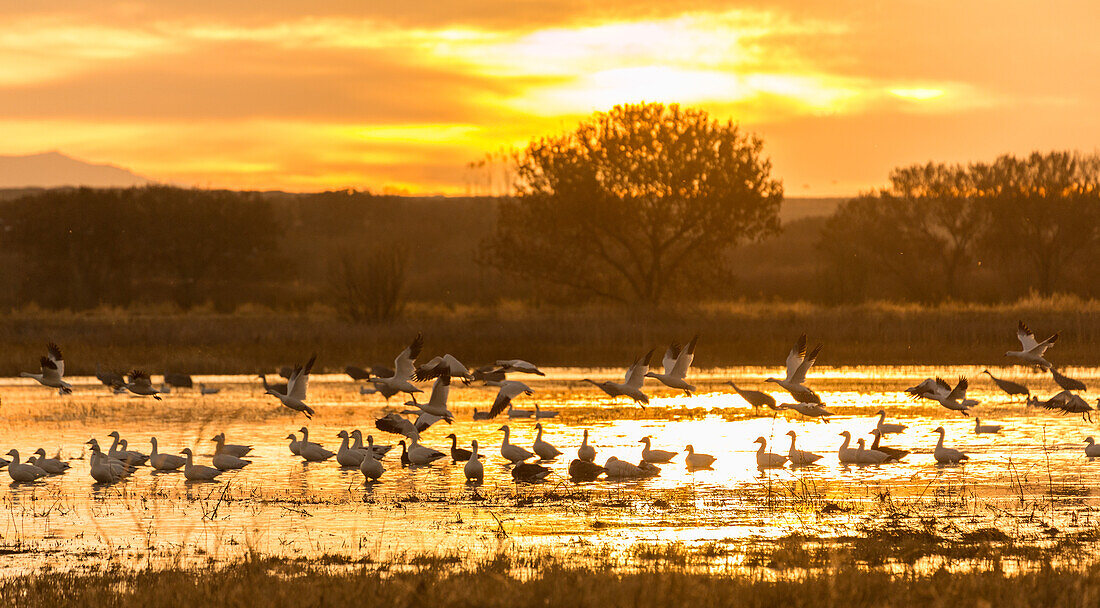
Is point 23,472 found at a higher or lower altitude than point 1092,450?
lower

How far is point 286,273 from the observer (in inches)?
3401

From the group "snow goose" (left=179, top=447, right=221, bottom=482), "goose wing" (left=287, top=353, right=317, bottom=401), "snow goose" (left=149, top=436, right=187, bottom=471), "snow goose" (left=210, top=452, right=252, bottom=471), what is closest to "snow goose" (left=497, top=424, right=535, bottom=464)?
"goose wing" (left=287, top=353, right=317, bottom=401)

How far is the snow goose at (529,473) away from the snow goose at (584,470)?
43 centimetres

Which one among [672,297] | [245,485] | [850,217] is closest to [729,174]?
[672,297]

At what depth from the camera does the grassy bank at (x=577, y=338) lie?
42188 mm

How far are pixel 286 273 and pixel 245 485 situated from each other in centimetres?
6903

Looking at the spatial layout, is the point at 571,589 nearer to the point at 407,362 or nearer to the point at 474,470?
the point at 474,470

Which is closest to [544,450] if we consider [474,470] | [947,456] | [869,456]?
[474,470]

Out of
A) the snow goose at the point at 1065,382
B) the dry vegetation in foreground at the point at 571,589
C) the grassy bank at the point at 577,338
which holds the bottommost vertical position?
the grassy bank at the point at 577,338

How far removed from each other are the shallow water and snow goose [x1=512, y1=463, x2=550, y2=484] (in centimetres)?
21

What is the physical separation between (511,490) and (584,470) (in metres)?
1.31

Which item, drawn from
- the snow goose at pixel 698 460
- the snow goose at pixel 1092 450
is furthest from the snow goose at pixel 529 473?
the snow goose at pixel 1092 450

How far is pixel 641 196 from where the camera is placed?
55.7 m

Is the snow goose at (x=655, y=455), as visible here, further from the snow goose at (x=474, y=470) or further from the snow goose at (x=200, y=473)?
the snow goose at (x=200, y=473)
